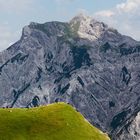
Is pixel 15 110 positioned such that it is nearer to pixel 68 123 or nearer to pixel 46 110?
pixel 46 110

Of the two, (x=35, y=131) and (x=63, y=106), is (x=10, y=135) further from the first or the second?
(x=63, y=106)

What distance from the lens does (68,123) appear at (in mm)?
84750

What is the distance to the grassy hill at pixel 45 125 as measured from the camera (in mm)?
80625

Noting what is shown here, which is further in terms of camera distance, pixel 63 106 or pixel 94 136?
pixel 63 106

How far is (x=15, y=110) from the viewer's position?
90.4 meters

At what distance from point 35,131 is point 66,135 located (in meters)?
5.37

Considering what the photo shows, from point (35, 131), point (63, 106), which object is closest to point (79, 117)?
point (63, 106)

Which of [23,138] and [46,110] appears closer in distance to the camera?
[23,138]

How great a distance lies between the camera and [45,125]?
82.7 m

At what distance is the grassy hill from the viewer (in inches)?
3174

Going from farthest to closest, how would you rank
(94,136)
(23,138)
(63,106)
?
(63,106) → (94,136) → (23,138)

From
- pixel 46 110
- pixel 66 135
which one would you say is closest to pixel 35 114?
pixel 46 110

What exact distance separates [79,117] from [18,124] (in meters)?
12.3

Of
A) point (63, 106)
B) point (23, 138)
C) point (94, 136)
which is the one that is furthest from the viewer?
point (63, 106)
